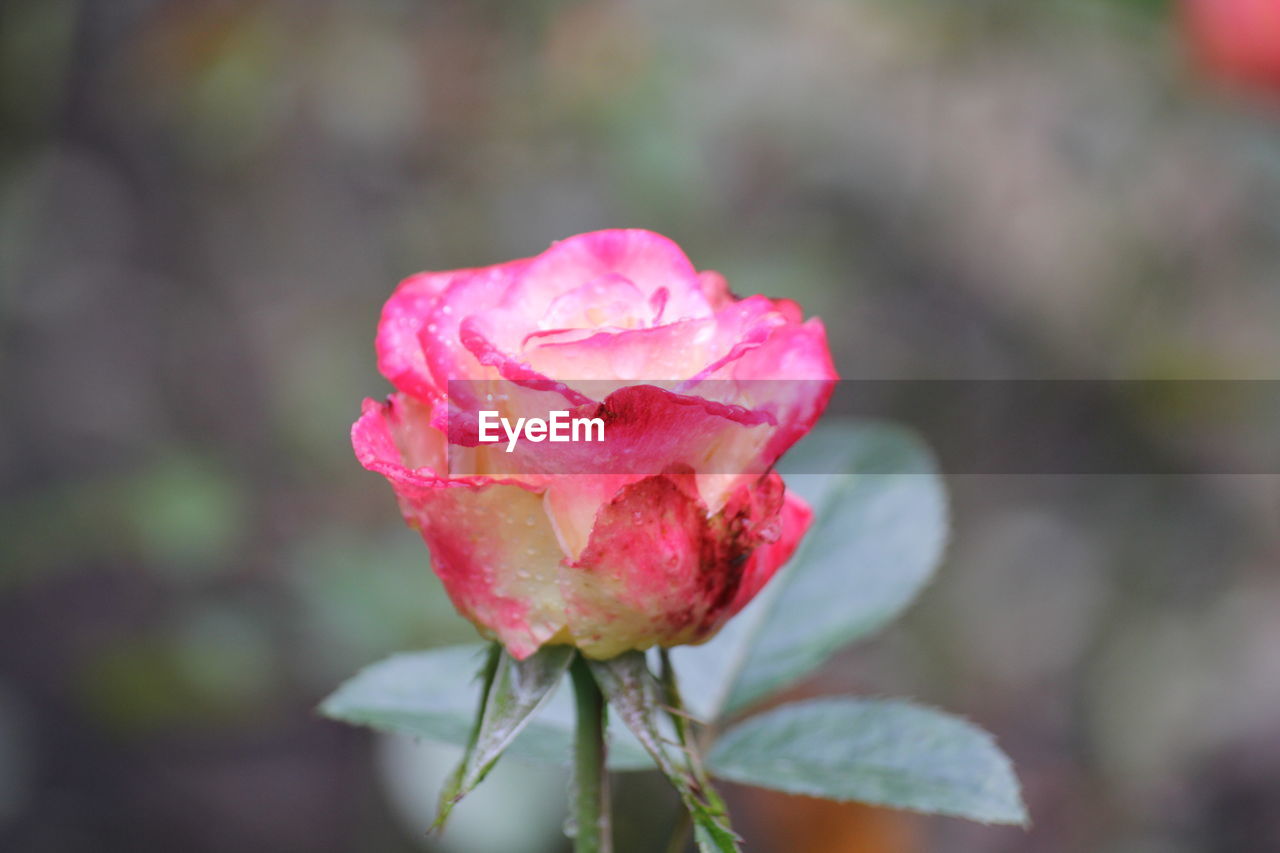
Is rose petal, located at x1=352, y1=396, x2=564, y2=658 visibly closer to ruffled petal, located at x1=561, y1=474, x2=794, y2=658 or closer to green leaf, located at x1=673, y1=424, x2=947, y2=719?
ruffled petal, located at x1=561, y1=474, x2=794, y2=658

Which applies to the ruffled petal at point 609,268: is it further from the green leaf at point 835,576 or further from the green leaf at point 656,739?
the green leaf at point 835,576

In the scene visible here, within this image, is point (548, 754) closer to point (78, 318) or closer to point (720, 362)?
point (720, 362)

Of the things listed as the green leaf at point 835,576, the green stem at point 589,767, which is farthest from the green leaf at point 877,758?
the green stem at point 589,767

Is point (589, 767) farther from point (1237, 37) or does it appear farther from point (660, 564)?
point (1237, 37)

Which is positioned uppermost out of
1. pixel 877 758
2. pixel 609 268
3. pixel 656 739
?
pixel 609 268

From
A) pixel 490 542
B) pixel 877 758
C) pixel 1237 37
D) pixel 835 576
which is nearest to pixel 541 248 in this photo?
pixel 1237 37

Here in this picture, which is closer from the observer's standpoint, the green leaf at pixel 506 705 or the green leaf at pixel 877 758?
the green leaf at pixel 506 705
